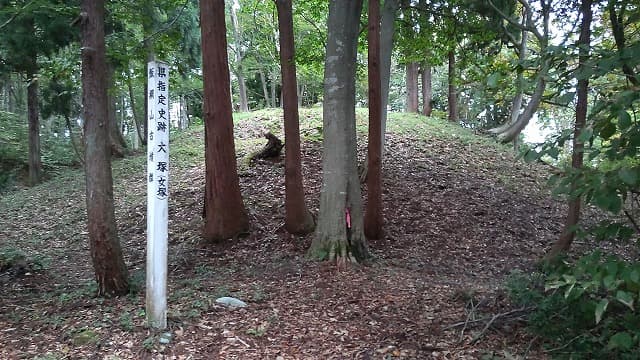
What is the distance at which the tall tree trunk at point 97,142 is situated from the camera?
197 inches

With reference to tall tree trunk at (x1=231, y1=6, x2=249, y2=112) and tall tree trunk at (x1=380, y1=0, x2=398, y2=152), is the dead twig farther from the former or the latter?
tall tree trunk at (x1=231, y1=6, x2=249, y2=112)

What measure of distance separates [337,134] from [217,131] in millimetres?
2071

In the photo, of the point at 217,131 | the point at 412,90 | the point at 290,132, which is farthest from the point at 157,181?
the point at 412,90

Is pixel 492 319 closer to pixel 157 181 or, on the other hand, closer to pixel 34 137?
pixel 157 181

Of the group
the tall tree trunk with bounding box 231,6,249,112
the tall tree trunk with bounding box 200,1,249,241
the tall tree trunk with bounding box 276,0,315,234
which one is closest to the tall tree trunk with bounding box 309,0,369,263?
the tall tree trunk with bounding box 276,0,315,234

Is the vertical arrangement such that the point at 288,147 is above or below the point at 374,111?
below

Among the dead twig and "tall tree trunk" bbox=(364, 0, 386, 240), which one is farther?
"tall tree trunk" bbox=(364, 0, 386, 240)

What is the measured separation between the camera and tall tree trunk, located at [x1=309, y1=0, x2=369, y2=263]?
642 cm

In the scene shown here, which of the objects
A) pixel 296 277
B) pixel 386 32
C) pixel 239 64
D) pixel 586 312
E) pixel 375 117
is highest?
pixel 239 64

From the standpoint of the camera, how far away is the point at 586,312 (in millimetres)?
3439

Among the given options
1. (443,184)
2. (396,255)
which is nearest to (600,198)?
(396,255)

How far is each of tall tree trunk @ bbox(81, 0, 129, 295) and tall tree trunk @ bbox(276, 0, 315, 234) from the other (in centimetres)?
308

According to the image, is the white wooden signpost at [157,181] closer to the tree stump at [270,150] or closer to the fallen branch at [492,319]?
the fallen branch at [492,319]

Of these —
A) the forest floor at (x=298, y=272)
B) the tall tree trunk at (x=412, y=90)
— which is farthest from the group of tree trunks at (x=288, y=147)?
the tall tree trunk at (x=412, y=90)
